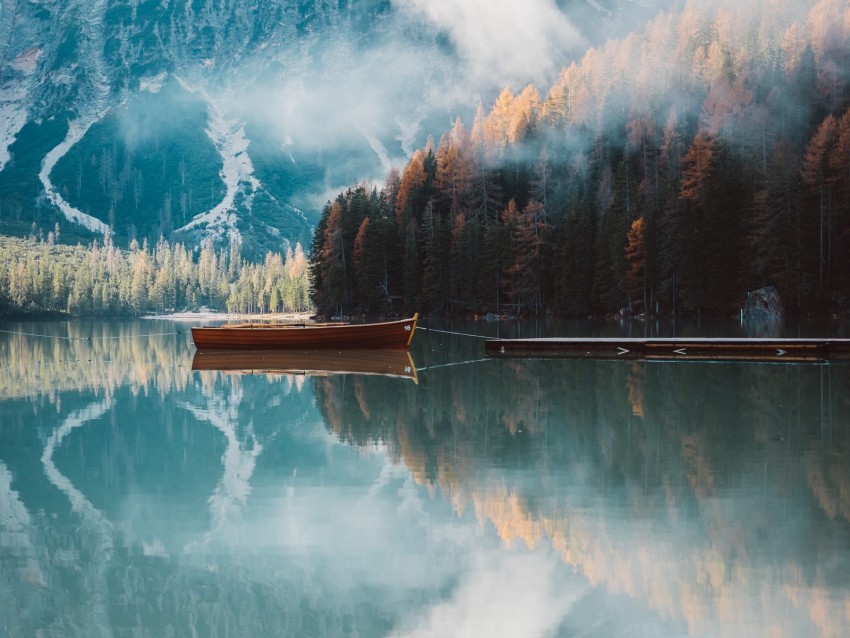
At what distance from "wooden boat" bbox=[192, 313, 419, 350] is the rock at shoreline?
2704 cm

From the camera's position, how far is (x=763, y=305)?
58.7m

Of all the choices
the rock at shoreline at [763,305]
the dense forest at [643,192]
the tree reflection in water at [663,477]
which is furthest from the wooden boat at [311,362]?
the dense forest at [643,192]

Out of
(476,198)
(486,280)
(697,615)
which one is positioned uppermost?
(476,198)

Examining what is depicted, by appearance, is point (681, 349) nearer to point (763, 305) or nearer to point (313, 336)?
point (313, 336)

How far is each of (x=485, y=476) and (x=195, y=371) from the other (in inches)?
843

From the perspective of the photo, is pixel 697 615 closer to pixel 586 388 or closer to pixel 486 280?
pixel 586 388

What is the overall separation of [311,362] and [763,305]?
35.1 metres

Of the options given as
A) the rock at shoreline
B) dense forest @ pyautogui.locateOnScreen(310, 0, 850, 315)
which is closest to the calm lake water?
the rock at shoreline

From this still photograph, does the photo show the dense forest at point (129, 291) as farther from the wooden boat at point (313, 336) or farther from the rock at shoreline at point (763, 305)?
the wooden boat at point (313, 336)

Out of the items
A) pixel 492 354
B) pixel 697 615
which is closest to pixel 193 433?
pixel 697 615

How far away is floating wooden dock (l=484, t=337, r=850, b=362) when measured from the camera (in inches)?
1150

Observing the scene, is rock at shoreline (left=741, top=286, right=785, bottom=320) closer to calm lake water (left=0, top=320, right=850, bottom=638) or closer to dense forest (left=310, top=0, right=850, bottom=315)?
dense forest (left=310, top=0, right=850, bottom=315)

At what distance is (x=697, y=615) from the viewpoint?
7160 millimetres

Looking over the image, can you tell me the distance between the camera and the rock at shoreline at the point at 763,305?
57862mm
